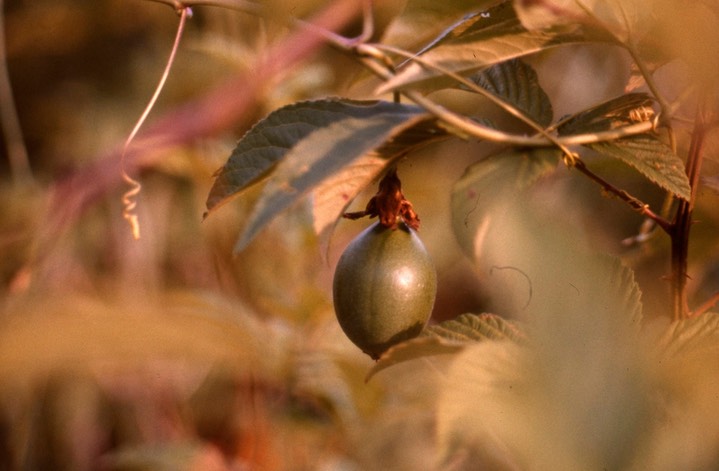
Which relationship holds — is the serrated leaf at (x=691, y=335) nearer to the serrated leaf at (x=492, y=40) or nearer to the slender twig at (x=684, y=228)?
the slender twig at (x=684, y=228)

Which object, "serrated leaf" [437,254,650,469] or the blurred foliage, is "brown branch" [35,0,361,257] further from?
"serrated leaf" [437,254,650,469]

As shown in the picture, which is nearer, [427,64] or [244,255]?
[427,64]

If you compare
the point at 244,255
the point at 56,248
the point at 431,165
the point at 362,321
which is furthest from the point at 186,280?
the point at 362,321

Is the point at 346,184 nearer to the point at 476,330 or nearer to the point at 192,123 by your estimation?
the point at 476,330

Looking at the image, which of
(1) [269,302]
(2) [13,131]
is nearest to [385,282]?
(1) [269,302]

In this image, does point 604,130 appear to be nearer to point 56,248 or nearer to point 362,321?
point 362,321

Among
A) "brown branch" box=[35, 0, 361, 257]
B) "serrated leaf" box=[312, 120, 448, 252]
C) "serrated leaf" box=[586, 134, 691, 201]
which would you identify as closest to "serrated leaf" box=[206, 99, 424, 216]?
"serrated leaf" box=[312, 120, 448, 252]

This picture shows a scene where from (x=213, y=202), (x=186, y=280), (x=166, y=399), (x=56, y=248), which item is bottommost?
(x=166, y=399)

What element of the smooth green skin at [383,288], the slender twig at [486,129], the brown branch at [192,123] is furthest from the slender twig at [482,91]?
the brown branch at [192,123]
